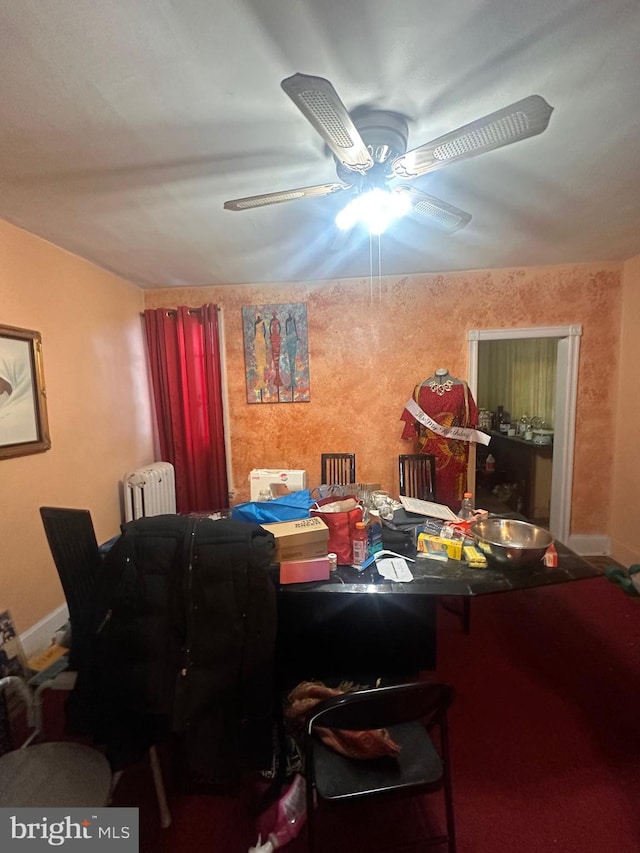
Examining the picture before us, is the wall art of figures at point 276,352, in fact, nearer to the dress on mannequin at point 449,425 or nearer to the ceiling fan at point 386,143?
the dress on mannequin at point 449,425

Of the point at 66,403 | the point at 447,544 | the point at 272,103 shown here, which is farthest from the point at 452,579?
the point at 66,403

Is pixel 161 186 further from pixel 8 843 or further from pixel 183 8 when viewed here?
pixel 8 843

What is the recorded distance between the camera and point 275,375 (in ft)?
10.8

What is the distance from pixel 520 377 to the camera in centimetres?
443

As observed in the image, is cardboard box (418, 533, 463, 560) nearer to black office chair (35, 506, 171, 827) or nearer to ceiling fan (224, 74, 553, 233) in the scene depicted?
black office chair (35, 506, 171, 827)

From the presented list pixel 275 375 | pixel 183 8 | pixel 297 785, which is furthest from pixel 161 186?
pixel 297 785

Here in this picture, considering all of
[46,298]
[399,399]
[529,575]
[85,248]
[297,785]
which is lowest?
[297,785]

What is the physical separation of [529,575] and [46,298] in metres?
3.07

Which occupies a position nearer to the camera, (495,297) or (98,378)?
(98,378)

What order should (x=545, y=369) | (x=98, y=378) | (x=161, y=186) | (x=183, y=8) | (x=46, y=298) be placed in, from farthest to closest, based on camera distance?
(x=545, y=369), (x=98, y=378), (x=46, y=298), (x=161, y=186), (x=183, y=8)

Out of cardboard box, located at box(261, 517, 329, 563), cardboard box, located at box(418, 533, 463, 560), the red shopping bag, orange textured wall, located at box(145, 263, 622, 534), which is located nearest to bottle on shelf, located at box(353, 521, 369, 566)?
the red shopping bag

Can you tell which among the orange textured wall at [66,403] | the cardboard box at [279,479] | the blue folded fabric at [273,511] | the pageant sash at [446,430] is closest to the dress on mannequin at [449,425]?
the pageant sash at [446,430]

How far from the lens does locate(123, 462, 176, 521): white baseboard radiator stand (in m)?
2.84

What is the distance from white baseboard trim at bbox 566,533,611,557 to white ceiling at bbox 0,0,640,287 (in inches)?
100
